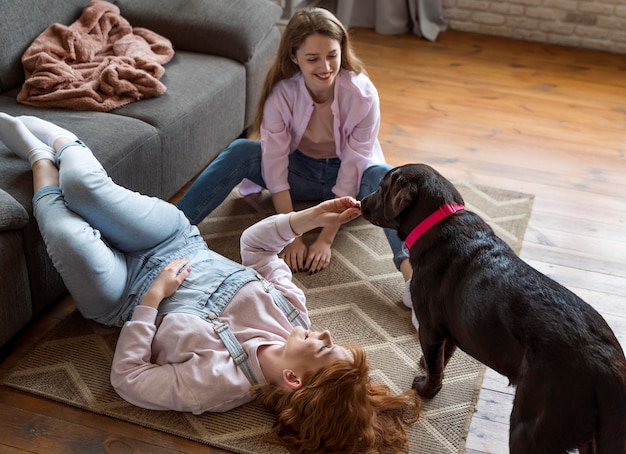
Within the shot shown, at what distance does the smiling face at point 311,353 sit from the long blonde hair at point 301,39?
1027 millimetres

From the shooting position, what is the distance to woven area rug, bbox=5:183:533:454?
6.12 feet

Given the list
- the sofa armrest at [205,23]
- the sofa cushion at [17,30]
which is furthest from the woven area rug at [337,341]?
the sofa cushion at [17,30]

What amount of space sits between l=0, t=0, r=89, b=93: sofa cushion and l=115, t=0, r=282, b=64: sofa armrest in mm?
379

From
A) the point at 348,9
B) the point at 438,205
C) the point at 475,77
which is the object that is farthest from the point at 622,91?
the point at 438,205

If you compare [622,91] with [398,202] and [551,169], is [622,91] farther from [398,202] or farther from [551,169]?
[398,202]

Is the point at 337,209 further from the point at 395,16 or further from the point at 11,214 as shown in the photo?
the point at 395,16

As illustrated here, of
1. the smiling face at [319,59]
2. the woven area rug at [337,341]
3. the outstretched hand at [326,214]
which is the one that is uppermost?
the smiling face at [319,59]

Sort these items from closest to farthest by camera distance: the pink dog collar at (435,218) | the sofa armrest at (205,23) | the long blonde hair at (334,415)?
the long blonde hair at (334,415) < the pink dog collar at (435,218) < the sofa armrest at (205,23)

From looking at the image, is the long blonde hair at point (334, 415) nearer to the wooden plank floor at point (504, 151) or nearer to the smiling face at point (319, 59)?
the wooden plank floor at point (504, 151)

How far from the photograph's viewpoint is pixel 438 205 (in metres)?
1.82

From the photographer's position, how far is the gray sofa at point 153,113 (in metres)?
1.99

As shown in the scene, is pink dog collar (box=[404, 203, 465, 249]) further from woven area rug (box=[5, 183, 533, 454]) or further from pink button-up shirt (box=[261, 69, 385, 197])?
pink button-up shirt (box=[261, 69, 385, 197])

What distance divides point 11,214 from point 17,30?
38.9 inches

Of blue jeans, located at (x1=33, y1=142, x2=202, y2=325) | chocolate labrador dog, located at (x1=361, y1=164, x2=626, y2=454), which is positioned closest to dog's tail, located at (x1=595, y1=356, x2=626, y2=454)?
chocolate labrador dog, located at (x1=361, y1=164, x2=626, y2=454)
